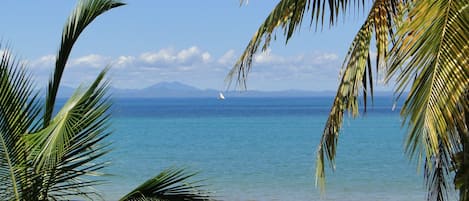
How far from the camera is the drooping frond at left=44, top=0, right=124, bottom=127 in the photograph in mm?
5484

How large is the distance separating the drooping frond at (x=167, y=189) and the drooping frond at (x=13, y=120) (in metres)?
0.71

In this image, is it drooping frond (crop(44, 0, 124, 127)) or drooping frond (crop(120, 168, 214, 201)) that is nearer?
drooping frond (crop(120, 168, 214, 201))

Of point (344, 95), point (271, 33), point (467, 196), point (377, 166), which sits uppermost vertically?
point (271, 33)

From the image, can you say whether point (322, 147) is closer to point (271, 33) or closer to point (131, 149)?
point (271, 33)

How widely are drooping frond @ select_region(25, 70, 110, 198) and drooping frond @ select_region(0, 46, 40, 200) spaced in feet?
0.47

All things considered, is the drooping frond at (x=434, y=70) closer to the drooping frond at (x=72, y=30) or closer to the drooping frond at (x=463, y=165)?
the drooping frond at (x=463, y=165)

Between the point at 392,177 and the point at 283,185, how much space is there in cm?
331

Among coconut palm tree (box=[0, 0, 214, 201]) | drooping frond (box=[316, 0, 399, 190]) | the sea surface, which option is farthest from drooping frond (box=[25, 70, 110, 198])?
drooping frond (box=[316, 0, 399, 190])

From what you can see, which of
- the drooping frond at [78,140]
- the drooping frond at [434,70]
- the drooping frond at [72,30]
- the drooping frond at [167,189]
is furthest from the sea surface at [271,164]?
the drooping frond at [434,70]

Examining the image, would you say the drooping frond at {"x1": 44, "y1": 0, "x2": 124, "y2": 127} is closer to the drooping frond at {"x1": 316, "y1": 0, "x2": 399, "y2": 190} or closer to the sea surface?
the sea surface

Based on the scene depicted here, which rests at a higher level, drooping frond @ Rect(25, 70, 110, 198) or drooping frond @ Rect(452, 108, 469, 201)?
drooping frond @ Rect(25, 70, 110, 198)

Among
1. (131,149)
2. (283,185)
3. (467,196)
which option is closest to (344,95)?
(467,196)

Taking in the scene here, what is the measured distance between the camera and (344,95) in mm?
6234

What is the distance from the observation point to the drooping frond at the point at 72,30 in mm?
5484
